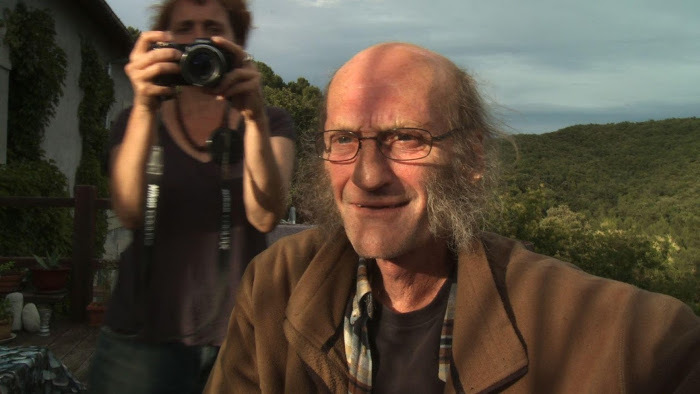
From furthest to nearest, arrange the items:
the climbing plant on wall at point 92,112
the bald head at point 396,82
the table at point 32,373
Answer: the climbing plant on wall at point 92,112 → the table at point 32,373 → the bald head at point 396,82

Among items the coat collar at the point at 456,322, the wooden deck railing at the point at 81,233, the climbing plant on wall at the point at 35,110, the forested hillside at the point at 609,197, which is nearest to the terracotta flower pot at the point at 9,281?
the wooden deck railing at the point at 81,233

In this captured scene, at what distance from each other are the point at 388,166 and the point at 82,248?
17.2 ft

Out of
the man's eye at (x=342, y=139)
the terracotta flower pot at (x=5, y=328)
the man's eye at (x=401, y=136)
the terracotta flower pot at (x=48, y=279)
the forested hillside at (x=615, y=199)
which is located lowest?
the terracotta flower pot at (x=5, y=328)

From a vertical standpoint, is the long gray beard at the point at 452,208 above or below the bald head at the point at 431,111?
below

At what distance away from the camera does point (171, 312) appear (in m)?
1.74

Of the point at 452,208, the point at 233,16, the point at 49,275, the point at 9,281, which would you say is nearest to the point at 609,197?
the point at 49,275

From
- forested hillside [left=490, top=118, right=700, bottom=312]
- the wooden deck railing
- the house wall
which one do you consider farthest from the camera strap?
the house wall

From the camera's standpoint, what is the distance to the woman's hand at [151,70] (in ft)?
5.75

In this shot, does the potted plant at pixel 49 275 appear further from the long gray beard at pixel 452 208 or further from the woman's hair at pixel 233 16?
the long gray beard at pixel 452 208

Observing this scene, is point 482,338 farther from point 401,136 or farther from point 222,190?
point 222,190

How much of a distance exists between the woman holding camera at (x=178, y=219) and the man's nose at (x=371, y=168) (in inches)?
12.0

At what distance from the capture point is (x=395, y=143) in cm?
156

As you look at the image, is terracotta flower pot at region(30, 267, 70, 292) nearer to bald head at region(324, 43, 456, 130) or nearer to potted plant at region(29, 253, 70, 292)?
potted plant at region(29, 253, 70, 292)

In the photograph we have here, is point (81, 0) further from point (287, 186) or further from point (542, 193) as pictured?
point (287, 186)
